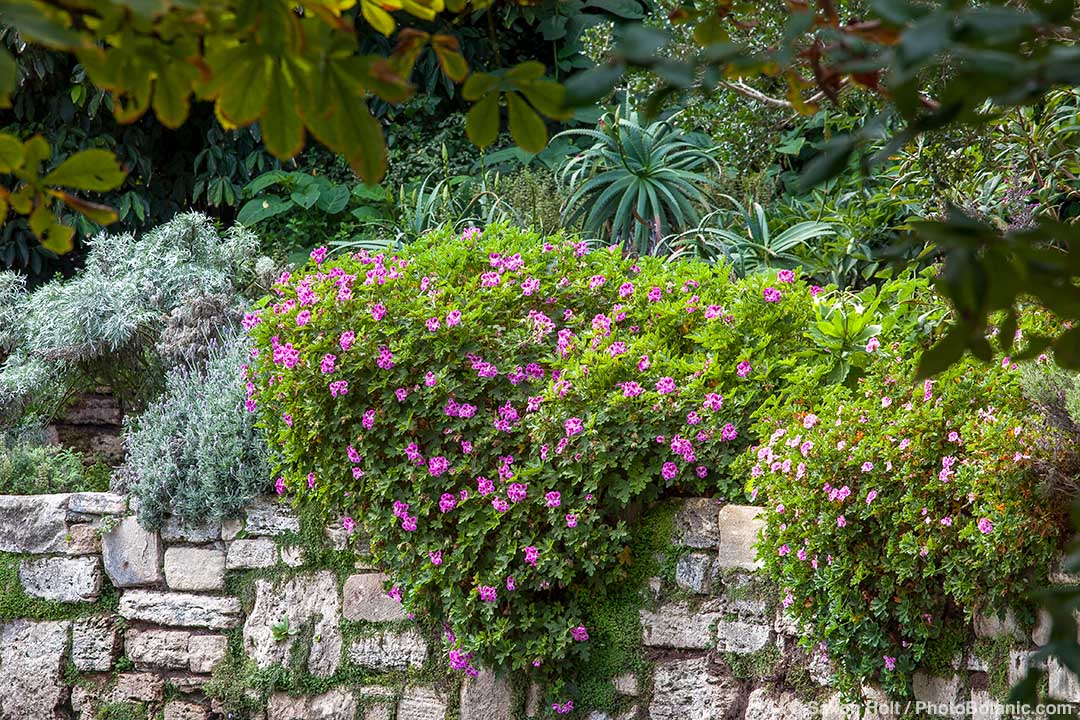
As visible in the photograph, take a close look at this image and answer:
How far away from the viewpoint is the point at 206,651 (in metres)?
4.25

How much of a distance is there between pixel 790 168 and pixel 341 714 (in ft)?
12.3

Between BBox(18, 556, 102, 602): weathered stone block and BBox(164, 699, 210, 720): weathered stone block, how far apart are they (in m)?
0.51

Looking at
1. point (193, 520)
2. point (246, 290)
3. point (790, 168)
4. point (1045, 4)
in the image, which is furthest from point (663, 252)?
point (1045, 4)

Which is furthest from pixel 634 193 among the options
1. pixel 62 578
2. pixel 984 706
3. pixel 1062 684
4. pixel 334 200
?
pixel 1062 684

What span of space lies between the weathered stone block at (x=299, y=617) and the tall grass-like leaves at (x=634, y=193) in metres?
2.02

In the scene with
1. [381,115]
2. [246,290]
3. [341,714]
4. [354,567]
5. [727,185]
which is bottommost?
[341,714]

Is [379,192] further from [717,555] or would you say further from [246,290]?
[717,555]

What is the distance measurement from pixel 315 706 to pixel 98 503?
1.16 m

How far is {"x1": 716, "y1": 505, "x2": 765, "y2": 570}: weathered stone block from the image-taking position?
319cm

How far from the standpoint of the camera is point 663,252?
203 inches

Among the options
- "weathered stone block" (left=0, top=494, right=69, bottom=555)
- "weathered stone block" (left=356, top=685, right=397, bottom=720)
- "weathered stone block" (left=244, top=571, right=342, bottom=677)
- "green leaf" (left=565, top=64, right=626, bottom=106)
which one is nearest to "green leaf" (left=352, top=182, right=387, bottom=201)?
"weathered stone block" (left=0, top=494, right=69, bottom=555)

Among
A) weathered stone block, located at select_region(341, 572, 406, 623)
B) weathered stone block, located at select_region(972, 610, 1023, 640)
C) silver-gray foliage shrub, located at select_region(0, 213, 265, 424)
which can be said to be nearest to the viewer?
weathered stone block, located at select_region(972, 610, 1023, 640)

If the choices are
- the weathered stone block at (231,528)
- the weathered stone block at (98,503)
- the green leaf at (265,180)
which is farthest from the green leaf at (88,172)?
the green leaf at (265,180)

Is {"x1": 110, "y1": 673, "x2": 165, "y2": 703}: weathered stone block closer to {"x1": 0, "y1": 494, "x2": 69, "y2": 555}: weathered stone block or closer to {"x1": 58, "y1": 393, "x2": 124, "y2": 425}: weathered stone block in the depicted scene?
{"x1": 0, "y1": 494, "x2": 69, "y2": 555}: weathered stone block
